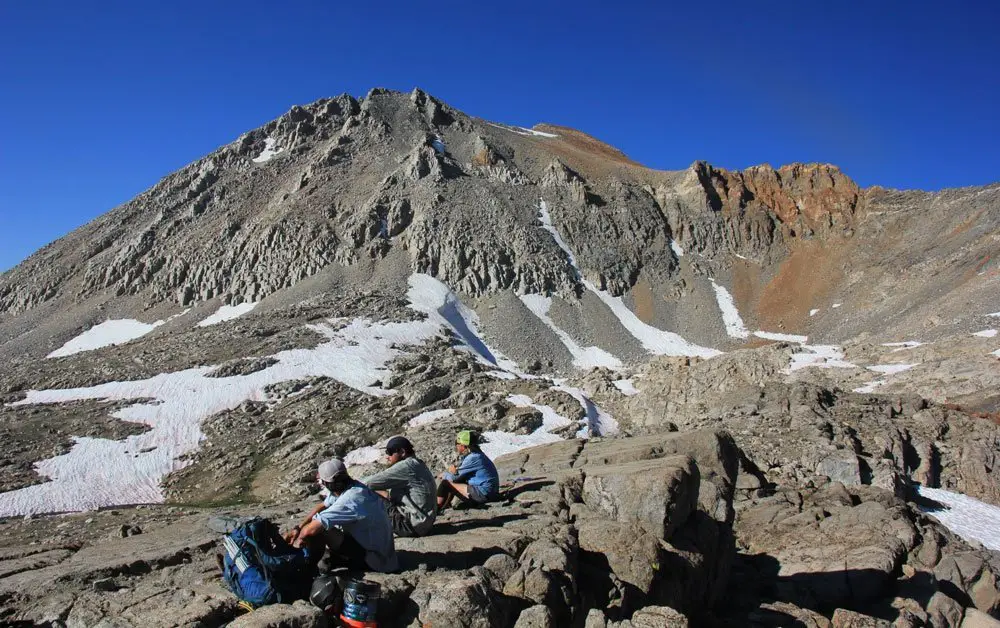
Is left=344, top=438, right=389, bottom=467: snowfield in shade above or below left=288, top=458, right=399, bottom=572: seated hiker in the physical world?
below

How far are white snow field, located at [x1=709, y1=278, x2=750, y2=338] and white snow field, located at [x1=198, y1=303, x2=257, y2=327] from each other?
2286 inches

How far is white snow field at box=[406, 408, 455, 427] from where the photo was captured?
37.3 m

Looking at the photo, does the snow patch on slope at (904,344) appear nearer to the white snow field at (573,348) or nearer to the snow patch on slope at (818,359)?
the snow patch on slope at (818,359)

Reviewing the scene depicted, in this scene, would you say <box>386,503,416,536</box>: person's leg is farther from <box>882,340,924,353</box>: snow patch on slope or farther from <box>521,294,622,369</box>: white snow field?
<box>882,340,924,353</box>: snow patch on slope

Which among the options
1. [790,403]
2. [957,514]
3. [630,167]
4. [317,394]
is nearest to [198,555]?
[957,514]

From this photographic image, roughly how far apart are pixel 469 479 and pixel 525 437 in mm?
23722

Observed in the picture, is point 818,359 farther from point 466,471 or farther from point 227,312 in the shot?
point 227,312

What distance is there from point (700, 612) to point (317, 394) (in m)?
34.3

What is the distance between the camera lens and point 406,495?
9312mm

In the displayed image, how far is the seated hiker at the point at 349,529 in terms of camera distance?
277 inches

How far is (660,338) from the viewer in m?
71.3

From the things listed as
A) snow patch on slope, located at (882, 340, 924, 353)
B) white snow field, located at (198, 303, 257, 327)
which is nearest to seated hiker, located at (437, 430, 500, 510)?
snow patch on slope, located at (882, 340, 924, 353)

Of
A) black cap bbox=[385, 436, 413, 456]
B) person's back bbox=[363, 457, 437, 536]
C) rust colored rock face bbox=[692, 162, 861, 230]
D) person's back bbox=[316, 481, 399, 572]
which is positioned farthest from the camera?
rust colored rock face bbox=[692, 162, 861, 230]

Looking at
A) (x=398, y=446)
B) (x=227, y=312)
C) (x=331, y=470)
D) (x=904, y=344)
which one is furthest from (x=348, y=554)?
(x=227, y=312)
